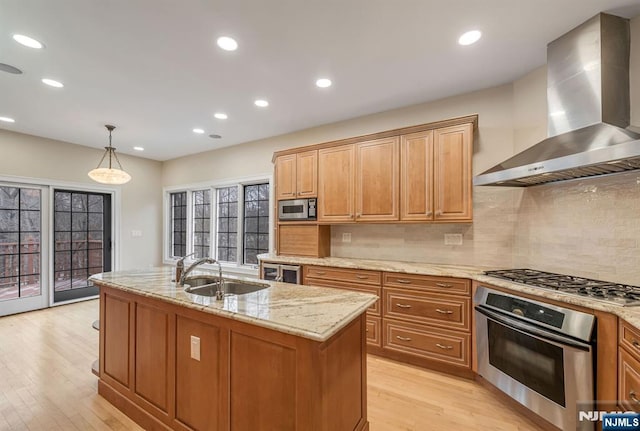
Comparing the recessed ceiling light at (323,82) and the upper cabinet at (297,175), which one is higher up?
the recessed ceiling light at (323,82)

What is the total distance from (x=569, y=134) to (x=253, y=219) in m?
4.21

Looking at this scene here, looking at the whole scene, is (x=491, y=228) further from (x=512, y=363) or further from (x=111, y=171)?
(x=111, y=171)

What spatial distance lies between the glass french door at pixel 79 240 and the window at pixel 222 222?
1.16m

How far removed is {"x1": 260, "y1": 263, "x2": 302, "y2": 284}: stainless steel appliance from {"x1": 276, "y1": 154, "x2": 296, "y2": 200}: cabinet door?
0.96m

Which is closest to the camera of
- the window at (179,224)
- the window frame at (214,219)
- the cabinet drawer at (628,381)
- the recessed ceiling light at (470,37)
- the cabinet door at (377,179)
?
the cabinet drawer at (628,381)

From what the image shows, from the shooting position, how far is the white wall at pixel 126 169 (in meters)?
4.46

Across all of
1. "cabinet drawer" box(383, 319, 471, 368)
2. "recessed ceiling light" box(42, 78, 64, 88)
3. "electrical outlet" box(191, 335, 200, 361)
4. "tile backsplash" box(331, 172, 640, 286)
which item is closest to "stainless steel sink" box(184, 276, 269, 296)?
"electrical outlet" box(191, 335, 200, 361)

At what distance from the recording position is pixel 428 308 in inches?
109

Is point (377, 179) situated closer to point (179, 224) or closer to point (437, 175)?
point (437, 175)

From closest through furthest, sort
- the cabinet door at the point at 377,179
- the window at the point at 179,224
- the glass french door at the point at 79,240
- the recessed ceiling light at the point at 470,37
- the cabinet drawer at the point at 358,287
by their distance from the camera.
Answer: the recessed ceiling light at the point at 470,37 < the cabinet drawer at the point at 358,287 < the cabinet door at the point at 377,179 < the glass french door at the point at 79,240 < the window at the point at 179,224

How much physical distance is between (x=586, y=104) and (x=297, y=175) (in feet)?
9.53

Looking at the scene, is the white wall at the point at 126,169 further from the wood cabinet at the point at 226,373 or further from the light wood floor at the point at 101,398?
the wood cabinet at the point at 226,373

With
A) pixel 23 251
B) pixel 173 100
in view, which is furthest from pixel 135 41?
pixel 23 251

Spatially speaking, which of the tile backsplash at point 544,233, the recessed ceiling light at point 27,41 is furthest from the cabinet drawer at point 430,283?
the recessed ceiling light at point 27,41
